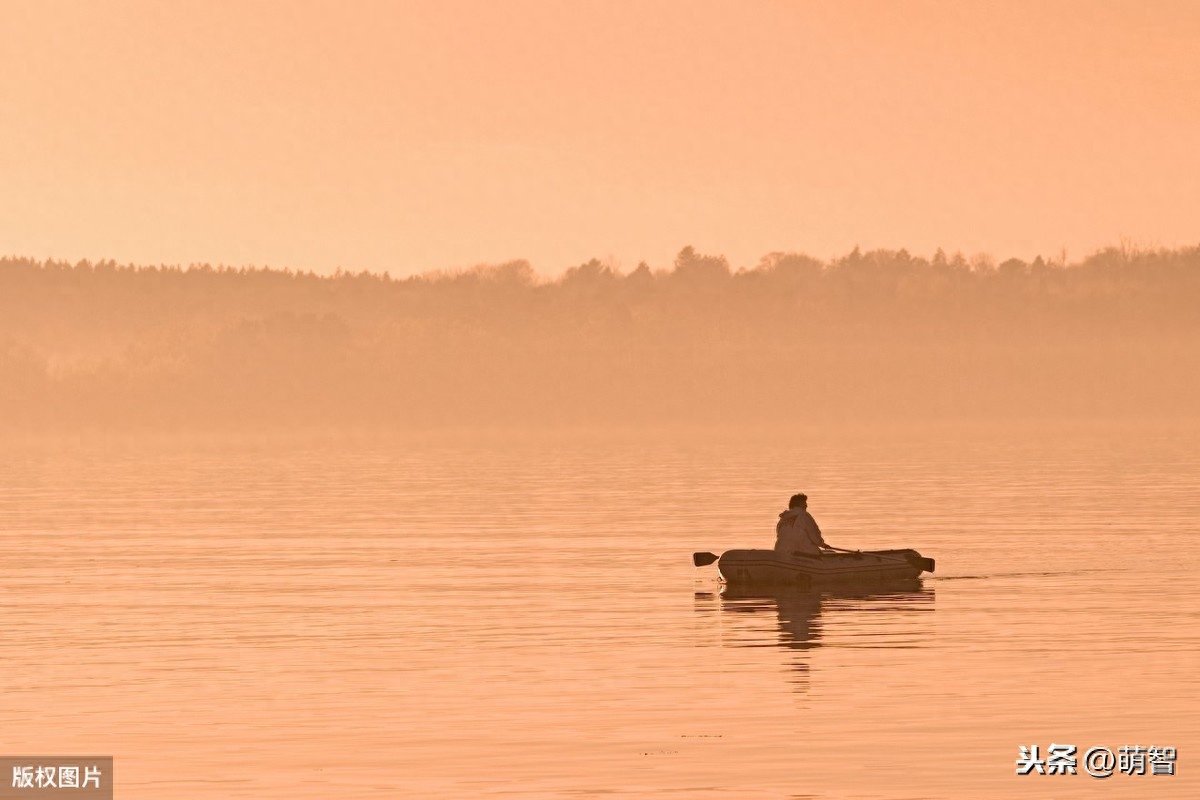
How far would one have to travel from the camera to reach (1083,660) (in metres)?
35.5

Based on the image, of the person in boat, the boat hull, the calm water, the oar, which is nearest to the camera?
the calm water

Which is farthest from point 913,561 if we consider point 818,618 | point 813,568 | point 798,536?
point 818,618

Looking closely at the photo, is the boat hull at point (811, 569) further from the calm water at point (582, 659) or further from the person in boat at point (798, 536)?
the calm water at point (582, 659)

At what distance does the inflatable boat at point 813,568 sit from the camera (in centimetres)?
4838

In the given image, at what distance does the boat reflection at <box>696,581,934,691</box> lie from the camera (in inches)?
1533

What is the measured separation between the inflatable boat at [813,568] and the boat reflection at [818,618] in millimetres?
255

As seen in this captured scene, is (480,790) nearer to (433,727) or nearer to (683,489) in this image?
(433,727)

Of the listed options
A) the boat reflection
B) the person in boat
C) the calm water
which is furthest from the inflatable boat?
the calm water

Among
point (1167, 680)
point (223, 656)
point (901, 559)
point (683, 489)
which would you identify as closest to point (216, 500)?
point (683, 489)

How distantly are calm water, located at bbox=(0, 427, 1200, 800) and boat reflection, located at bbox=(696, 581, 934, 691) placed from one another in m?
0.16

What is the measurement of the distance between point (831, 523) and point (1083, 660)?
47.0 meters

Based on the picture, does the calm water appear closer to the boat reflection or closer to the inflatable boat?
the boat reflection

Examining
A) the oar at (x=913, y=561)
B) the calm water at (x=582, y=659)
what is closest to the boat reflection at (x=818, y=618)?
the calm water at (x=582, y=659)

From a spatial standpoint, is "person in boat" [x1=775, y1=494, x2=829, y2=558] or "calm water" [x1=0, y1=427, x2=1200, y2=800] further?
"person in boat" [x1=775, y1=494, x2=829, y2=558]
